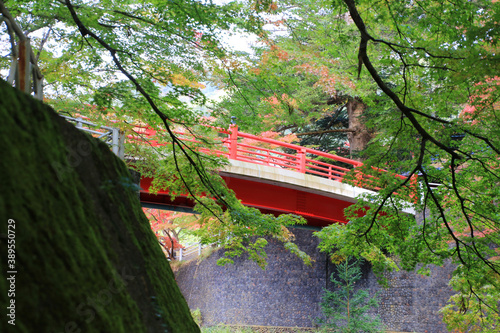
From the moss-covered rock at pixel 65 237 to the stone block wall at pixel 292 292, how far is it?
12.0m

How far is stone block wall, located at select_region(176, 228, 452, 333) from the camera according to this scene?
12.2 metres

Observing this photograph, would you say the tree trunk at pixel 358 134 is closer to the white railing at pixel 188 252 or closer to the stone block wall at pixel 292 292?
the stone block wall at pixel 292 292

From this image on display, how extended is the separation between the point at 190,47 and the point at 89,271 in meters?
5.18

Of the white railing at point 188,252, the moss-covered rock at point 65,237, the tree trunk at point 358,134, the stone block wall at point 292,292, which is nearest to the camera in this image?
the moss-covered rock at point 65,237

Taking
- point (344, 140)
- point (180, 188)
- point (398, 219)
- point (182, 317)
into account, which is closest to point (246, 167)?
point (180, 188)

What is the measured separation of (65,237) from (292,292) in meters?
15.0

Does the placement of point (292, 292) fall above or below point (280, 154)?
below

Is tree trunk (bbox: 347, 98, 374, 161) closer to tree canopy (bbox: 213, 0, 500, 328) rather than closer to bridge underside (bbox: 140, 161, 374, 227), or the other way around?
bridge underside (bbox: 140, 161, 374, 227)

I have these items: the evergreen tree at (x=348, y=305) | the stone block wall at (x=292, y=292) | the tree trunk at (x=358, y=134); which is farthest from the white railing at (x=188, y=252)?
the tree trunk at (x=358, y=134)

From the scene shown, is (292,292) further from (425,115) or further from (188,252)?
(425,115)

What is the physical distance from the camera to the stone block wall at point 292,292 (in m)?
12.2

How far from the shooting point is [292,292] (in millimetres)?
15617

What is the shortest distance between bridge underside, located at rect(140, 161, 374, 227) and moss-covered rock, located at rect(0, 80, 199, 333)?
311 inches

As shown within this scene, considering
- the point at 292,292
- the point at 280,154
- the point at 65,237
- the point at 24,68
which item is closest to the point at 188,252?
the point at 292,292
